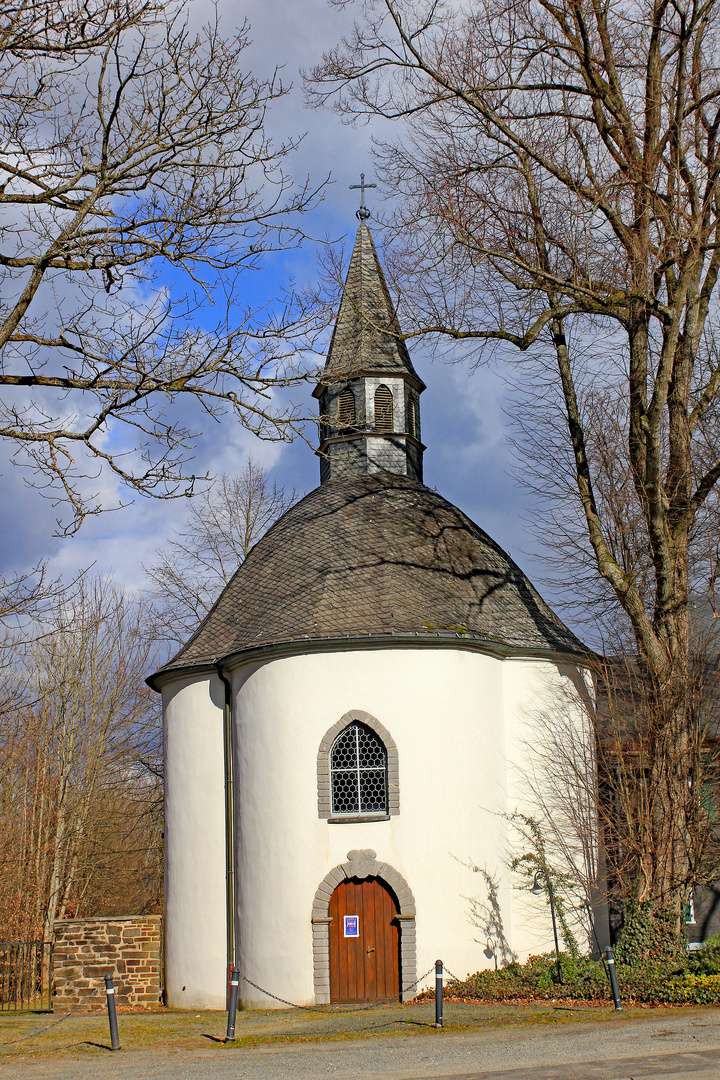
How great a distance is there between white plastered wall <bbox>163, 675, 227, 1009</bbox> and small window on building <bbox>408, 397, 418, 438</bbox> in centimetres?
755

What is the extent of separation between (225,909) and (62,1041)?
186 inches

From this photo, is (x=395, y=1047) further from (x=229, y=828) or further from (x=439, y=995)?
(x=229, y=828)

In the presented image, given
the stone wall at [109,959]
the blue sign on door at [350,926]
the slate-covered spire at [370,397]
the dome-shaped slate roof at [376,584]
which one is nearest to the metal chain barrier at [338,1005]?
the blue sign on door at [350,926]

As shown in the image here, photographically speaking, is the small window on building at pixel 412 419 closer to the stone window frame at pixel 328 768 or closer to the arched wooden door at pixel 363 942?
the stone window frame at pixel 328 768

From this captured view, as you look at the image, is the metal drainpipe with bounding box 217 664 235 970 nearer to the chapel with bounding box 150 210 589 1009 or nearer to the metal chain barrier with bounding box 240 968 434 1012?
the chapel with bounding box 150 210 589 1009

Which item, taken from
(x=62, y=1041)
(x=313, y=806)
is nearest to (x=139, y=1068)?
(x=62, y=1041)

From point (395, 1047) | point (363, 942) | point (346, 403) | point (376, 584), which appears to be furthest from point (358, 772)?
point (346, 403)

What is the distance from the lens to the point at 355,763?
16797 mm

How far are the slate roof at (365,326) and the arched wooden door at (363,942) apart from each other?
36.1ft

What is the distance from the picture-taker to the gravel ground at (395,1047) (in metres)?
9.74

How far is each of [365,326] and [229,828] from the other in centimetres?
1116

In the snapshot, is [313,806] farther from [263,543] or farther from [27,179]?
[27,179]

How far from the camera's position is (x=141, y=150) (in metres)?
10.1

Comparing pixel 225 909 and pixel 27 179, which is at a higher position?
pixel 27 179
